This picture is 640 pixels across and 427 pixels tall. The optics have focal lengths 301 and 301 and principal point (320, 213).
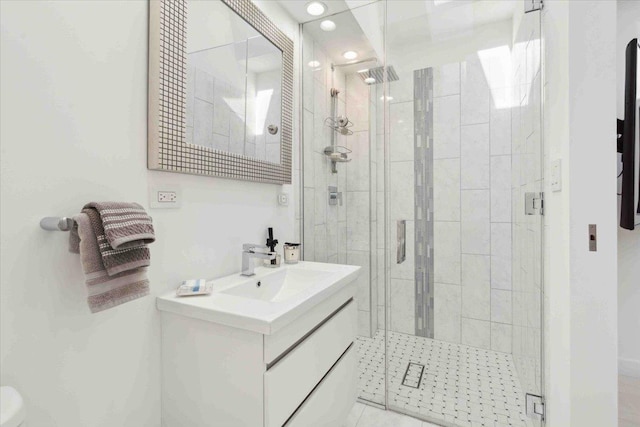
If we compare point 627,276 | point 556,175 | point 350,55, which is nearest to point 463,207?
point 556,175

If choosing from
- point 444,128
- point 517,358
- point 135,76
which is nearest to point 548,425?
point 517,358

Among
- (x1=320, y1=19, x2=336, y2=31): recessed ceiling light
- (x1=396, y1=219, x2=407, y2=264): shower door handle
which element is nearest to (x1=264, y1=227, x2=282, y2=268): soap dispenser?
(x1=396, y1=219, x2=407, y2=264): shower door handle

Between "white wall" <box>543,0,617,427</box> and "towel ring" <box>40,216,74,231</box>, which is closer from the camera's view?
"towel ring" <box>40,216,74,231</box>

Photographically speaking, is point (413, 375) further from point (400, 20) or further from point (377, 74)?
point (400, 20)

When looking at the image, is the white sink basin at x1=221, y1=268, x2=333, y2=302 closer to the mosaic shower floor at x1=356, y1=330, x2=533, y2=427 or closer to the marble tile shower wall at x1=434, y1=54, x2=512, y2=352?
the mosaic shower floor at x1=356, y1=330, x2=533, y2=427

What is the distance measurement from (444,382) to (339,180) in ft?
4.78

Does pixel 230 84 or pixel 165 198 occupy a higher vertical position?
pixel 230 84

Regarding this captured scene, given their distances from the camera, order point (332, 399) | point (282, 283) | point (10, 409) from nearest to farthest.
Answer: point (10, 409) < point (332, 399) < point (282, 283)

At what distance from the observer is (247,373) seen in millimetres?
927

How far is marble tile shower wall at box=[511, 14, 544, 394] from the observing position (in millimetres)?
1485

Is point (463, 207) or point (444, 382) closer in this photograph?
point (444, 382)

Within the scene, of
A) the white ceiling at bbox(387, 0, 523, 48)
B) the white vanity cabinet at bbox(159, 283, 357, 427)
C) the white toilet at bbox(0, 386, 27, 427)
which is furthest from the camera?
the white ceiling at bbox(387, 0, 523, 48)

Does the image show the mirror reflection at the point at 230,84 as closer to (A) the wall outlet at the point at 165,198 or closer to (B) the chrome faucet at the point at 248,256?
(A) the wall outlet at the point at 165,198

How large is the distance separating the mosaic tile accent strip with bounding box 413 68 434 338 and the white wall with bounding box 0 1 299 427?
4.87ft
